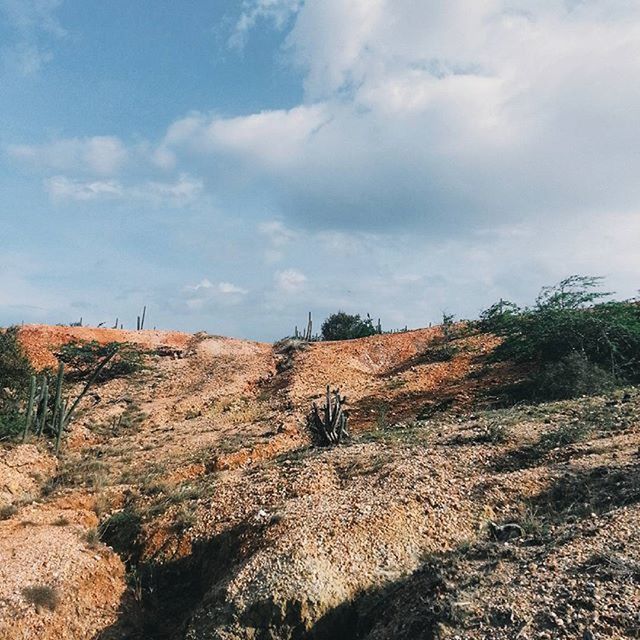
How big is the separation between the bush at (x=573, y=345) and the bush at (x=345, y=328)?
16.0 meters

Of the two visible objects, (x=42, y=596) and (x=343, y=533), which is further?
(x=343, y=533)

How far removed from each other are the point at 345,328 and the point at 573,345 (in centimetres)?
2057

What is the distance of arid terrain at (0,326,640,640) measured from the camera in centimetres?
608

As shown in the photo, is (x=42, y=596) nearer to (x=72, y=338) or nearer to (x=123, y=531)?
(x=123, y=531)

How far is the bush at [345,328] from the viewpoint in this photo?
39.3m

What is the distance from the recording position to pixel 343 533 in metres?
8.34

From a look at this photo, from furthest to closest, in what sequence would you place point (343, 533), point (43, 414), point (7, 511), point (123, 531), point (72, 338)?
1. point (72, 338)
2. point (43, 414)
3. point (7, 511)
4. point (123, 531)
5. point (343, 533)

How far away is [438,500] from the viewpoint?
30.5 ft

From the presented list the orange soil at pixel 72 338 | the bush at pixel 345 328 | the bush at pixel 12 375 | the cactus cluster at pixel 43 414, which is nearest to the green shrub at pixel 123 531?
the cactus cluster at pixel 43 414

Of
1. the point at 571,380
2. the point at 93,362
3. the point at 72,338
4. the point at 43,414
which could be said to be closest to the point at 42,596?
the point at 43,414

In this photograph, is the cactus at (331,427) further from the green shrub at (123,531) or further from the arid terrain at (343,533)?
the green shrub at (123,531)

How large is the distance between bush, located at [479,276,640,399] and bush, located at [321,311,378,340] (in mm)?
15992

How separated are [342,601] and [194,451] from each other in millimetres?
9615

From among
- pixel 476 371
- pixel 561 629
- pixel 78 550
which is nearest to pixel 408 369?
pixel 476 371
